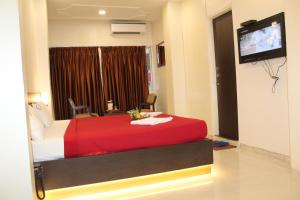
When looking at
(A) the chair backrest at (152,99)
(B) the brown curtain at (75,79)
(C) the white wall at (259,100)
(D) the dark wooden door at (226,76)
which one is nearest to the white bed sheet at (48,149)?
(C) the white wall at (259,100)

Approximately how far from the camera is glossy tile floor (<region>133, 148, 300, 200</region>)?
7.91ft

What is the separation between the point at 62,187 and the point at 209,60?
11.3 ft

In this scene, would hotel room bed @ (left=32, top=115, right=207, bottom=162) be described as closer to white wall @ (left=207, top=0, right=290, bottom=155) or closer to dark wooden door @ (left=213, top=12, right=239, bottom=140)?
white wall @ (left=207, top=0, right=290, bottom=155)

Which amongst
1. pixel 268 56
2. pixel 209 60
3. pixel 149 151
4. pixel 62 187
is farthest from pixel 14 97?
pixel 209 60

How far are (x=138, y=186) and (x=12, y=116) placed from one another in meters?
1.42

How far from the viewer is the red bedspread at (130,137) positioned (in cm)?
254

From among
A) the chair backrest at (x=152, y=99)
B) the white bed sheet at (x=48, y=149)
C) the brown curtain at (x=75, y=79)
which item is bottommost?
the white bed sheet at (x=48, y=149)

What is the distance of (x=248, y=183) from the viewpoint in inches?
106

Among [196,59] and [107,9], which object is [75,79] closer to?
[107,9]

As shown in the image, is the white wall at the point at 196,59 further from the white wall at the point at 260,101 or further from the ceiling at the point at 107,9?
the white wall at the point at 260,101

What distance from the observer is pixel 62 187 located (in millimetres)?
2486

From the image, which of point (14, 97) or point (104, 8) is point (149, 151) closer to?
point (14, 97)

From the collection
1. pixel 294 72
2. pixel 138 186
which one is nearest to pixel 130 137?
pixel 138 186

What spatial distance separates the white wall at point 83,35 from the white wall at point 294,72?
16.5 feet
